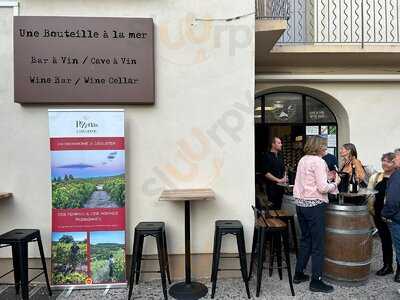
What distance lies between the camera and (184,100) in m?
4.13

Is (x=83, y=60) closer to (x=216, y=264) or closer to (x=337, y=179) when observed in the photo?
(x=216, y=264)

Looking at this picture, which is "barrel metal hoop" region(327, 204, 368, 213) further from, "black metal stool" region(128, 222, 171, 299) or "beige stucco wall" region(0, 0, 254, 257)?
"black metal stool" region(128, 222, 171, 299)

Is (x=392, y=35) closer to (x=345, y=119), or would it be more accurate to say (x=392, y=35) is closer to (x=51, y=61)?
(x=345, y=119)

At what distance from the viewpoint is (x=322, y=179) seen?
359 centimetres

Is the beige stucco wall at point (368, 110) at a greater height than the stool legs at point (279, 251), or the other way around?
the beige stucco wall at point (368, 110)

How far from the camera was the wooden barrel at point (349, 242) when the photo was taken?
3750mm

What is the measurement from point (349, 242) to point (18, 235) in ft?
11.5

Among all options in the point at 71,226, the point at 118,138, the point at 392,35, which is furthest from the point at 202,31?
the point at 392,35

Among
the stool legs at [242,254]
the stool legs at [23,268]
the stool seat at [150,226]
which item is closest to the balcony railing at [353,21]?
the stool legs at [242,254]

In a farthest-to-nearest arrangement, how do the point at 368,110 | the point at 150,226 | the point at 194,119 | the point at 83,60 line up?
the point at 368,110 → the point at 194,119 → the point at 83,60 → the point at 150,226

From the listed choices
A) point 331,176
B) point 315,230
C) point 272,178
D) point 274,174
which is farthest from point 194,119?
point 274,174

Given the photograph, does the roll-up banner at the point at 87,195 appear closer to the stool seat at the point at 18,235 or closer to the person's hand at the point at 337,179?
the stool seat at the point at 18,235

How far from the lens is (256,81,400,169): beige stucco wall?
6633 millimetres

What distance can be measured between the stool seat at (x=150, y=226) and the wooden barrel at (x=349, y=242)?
1858mm
